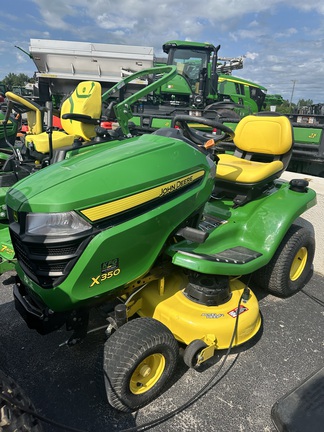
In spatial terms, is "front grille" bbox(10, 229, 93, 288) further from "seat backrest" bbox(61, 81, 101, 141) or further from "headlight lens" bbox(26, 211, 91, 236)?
"seat backrest" bbox(61, 81, 101, 141)

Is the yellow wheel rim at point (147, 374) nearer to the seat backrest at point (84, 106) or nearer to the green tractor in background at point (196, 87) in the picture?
the seat backrest at point (84, 106)

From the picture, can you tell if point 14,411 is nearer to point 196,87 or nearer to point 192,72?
point 196,87

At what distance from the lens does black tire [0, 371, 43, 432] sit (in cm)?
115

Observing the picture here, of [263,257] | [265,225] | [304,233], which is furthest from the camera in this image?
[304,233]

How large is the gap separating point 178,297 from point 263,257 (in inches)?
26.0

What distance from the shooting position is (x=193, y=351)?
1811mm

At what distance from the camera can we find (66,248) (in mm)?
1555

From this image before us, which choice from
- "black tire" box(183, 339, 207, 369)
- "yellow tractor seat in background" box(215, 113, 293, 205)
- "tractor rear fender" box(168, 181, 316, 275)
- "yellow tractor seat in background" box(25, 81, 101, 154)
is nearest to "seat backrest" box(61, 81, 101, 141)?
"yellow tractor seat in background" box(25, 81, 101, 154)

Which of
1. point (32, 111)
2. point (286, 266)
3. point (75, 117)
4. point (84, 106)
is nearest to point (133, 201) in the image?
point (286, 266)

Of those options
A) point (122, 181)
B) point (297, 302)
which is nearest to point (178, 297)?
point (122, 181)

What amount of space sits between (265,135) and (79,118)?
198cm

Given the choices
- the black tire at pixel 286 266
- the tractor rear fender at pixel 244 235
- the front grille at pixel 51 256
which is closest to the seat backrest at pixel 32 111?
the tractor rear fender at pixel 244 235

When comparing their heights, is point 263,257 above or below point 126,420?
above

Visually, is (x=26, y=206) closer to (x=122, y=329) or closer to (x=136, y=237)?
(x=136, y=237)
